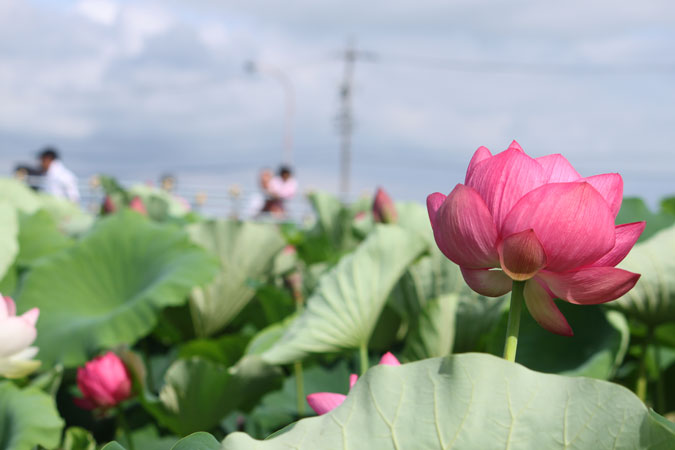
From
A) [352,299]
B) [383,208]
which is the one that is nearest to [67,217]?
[383,208]

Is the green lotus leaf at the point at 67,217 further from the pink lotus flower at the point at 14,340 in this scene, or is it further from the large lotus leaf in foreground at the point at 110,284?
the pink lotus flower at the point at 14,340

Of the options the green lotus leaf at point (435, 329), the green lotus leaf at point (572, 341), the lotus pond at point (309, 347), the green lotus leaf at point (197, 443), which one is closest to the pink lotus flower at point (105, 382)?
the lotus pond at point (309, 347)

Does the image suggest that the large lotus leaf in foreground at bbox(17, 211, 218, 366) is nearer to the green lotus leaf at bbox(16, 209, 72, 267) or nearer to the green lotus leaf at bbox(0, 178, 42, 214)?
the green lotus leaf at bbox(16, 209, 72, 267)

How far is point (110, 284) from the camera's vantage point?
5.24ft

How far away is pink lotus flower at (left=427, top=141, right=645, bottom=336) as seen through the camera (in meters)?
0.43

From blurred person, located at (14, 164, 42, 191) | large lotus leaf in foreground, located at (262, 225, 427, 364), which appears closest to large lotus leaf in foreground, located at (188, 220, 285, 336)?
large lotus leaf in foreground, located at (262, 225, 427, 364)

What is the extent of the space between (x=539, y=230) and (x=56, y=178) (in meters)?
5.32

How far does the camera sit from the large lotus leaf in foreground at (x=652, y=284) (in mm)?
1022

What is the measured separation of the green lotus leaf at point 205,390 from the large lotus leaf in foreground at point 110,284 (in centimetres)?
16

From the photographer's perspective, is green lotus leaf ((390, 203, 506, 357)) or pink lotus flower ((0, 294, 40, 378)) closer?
pink lotus flower ((0, 294, 40, 378))

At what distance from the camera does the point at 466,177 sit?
479mm

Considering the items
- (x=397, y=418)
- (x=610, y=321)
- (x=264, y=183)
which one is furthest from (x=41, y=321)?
(x=264, y=183)

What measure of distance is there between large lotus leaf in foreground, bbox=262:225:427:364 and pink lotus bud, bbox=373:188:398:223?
442 millimetres

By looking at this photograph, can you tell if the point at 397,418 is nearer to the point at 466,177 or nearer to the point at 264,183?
the point at 466,177
